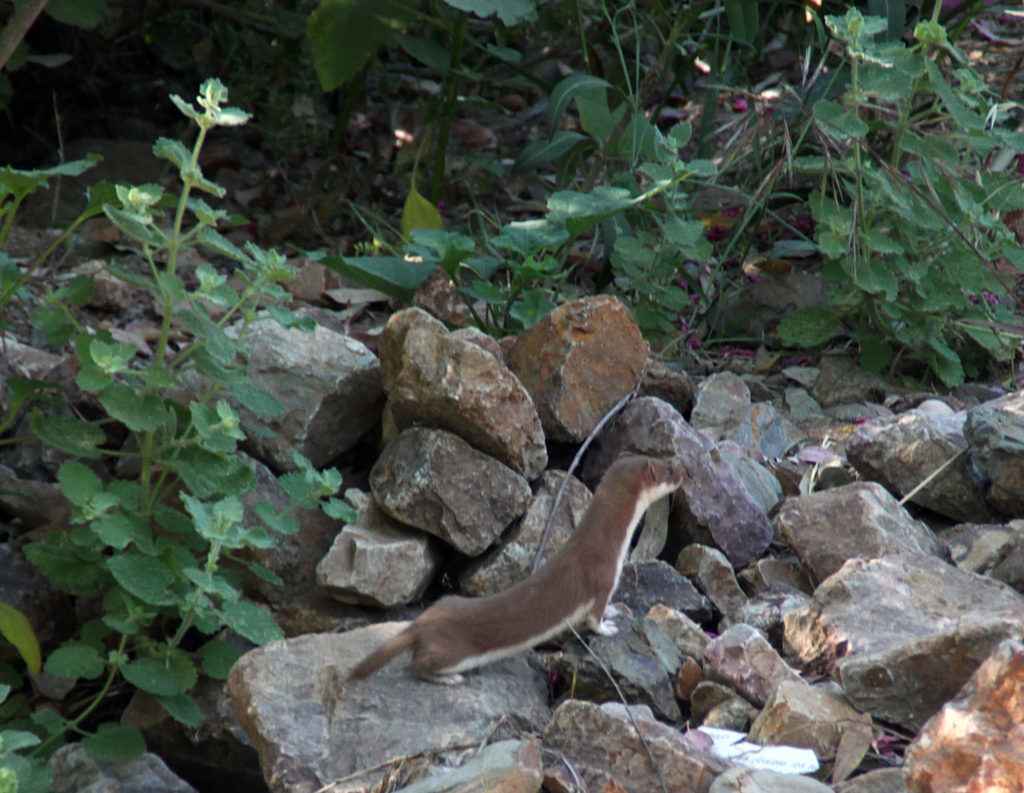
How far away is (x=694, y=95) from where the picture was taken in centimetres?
730

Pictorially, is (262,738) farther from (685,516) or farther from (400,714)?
(685,516)

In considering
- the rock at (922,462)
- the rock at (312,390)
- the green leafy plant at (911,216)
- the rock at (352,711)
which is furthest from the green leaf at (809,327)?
the rock at (352,711)

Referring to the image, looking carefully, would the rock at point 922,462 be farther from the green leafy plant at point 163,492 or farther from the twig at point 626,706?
the green leafy plant at point 163,492

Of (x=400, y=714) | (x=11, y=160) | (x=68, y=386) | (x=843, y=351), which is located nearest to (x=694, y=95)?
(x=843, y=351)

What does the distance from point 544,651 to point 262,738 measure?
873mm

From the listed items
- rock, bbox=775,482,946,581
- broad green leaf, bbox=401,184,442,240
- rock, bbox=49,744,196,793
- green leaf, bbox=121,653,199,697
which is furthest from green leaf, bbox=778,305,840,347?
rock, bbox=49,744,196,793

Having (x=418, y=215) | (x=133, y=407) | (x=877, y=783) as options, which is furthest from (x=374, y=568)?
(x=418, y=215)

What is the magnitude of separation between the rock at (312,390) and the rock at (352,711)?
0.90 meters

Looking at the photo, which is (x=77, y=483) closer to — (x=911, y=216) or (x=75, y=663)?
(x=75, y=663)

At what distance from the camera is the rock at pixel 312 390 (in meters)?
3.79

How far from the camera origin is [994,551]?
3391 mm

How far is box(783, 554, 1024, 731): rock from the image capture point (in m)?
2.57

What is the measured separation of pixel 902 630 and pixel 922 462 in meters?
1.05

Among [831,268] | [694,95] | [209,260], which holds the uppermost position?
[831,268]
